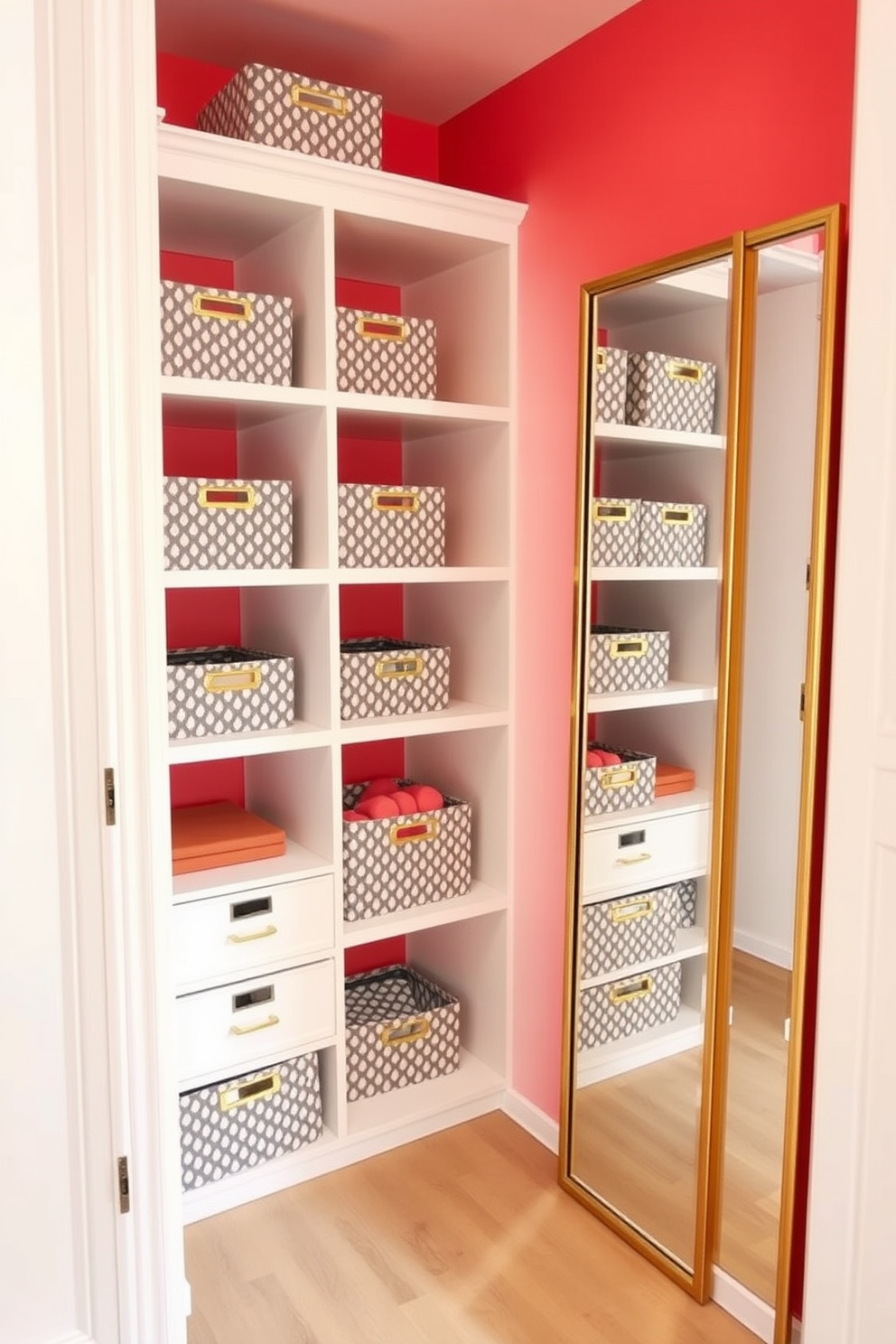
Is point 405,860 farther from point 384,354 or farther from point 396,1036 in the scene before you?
point 384,354

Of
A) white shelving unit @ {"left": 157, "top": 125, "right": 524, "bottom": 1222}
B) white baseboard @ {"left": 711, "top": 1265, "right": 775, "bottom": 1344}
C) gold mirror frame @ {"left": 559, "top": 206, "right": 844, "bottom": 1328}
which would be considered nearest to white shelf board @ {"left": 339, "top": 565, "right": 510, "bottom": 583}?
→ white shelving unit @ {"left": 157, "top": 125, "right": 524, "bottom": 1222}

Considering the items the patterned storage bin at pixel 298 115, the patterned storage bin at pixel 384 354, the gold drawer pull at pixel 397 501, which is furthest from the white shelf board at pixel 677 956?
the patterned storage bin at pixel 298 115

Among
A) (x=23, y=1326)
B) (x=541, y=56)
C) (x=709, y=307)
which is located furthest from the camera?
(x=541, y=56)

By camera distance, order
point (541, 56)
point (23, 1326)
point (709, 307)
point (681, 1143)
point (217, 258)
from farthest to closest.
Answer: point (217, 258) < point (541, 56) < point (681, 1143) < point (709, 307) < point (23, 1326)

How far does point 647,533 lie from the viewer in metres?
2.12

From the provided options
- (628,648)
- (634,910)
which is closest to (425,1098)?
(634,910)

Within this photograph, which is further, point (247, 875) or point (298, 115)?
point (247, 875)

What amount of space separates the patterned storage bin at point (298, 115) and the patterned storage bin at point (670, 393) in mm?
773

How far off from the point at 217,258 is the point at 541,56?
88 cm

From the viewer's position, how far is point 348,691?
248 cm

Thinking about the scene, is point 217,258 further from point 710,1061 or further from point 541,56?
point 710,1061

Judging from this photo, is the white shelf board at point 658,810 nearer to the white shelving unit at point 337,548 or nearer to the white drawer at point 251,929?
the white shelving unit at point 337,548

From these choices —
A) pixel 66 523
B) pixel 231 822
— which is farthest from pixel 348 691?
pixel 66 523

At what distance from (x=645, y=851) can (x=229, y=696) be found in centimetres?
94
